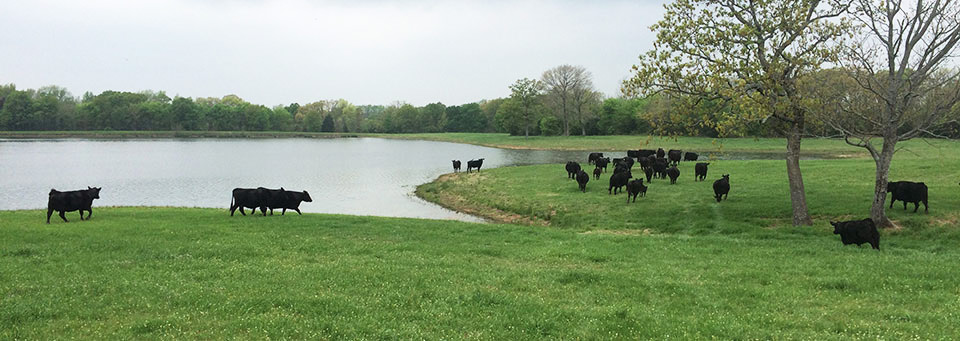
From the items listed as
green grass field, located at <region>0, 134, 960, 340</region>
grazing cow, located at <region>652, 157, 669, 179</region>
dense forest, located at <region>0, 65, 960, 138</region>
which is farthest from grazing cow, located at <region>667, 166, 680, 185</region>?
dense forest, located at <region>0, 65, 960, 138</region>

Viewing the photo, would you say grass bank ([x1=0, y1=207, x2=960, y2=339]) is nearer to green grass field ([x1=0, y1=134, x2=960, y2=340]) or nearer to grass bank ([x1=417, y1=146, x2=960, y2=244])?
green grass field ([x1=0, y1=134, x2=960, y2=340])

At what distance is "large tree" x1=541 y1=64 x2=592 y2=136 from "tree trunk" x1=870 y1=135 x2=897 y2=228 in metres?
83.9

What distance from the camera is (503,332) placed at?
24.9ft

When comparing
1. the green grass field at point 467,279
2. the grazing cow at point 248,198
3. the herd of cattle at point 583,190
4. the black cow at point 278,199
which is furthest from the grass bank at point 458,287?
the black cow at point 278,199

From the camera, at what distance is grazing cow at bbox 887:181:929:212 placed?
1795 centimetres

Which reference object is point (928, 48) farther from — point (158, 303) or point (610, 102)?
point (610, 102)

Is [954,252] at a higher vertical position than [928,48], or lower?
lower

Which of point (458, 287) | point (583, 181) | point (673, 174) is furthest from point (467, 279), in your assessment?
point (673, 174)

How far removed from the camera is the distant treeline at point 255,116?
362 feet

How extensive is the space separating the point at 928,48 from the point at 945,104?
1.83 meters

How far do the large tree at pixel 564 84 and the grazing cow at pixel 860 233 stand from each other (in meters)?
86.6

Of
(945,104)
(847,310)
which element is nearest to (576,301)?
(847,310)

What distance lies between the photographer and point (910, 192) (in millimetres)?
18219

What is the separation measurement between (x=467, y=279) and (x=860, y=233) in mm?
11686
